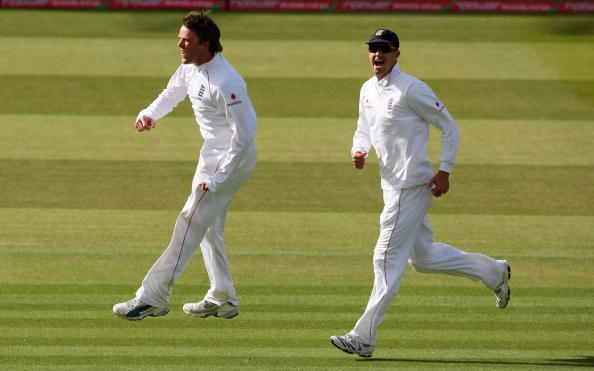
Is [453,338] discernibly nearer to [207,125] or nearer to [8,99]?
[207,125]

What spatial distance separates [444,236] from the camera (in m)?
10.8

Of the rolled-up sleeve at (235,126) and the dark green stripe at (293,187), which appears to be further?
the dark green stripe at (293,187)

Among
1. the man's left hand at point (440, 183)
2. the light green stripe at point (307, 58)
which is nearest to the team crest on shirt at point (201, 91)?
the man's left hand at point (440, 183)

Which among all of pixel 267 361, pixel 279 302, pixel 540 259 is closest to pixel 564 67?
pixel 540 259

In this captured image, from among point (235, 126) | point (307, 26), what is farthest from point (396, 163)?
point (307, 26)

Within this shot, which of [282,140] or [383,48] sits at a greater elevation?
[383,48]

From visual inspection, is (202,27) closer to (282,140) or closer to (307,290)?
(307,290)

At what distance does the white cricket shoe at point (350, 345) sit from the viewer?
726 cm

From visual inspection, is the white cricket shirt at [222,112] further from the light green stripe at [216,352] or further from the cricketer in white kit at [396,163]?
the light green stripe at [216,352]

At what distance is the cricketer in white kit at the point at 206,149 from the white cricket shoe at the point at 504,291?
6.08ft

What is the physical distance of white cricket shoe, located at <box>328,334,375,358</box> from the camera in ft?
23.8

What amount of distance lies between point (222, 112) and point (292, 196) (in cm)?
449

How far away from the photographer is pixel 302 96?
1692 cm

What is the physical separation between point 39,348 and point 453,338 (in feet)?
8.75
